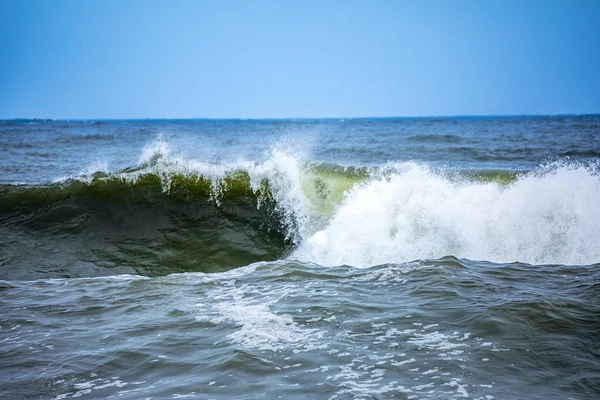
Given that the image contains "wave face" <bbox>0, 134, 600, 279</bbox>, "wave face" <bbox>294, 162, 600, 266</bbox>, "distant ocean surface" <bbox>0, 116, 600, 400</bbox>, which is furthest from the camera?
"wave face" <bbox>0, 134, 600, 279</bbox>

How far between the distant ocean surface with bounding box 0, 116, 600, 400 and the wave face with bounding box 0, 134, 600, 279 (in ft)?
0.12

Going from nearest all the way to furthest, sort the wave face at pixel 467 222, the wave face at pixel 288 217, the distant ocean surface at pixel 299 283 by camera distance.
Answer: the distant ocean surface at pixel 299 283
the wave face at pixel 467 222
the wave face at pixel 288 217

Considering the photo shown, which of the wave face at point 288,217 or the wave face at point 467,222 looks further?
the wave face at point 288,217

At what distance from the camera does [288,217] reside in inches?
456

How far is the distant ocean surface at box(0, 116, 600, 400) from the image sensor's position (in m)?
4.38

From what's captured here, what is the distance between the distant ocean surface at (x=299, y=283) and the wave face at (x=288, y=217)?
0.04 m

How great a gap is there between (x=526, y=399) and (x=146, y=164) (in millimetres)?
11227

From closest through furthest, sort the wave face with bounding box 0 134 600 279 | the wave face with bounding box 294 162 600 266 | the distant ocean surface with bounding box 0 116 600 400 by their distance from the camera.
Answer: the distant ocean surface with bounding box 0 116 600 400, the wave face with bounding box 294 162 600 266, the wave face with bounding box 0 134 600 279

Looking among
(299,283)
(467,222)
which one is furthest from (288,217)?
(299,283)

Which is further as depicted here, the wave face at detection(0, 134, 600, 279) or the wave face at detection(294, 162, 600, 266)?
the wave face at detection(0, 134, 600, 279)

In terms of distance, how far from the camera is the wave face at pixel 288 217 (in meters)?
9.52

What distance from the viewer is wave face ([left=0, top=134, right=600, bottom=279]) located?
9.52m

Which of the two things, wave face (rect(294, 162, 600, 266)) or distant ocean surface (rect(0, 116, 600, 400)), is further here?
wave face (rect(294, 162, 600, 266))

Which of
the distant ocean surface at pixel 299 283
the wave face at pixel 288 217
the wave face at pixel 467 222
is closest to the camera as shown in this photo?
the distant ocean surface at pixel 299 283
